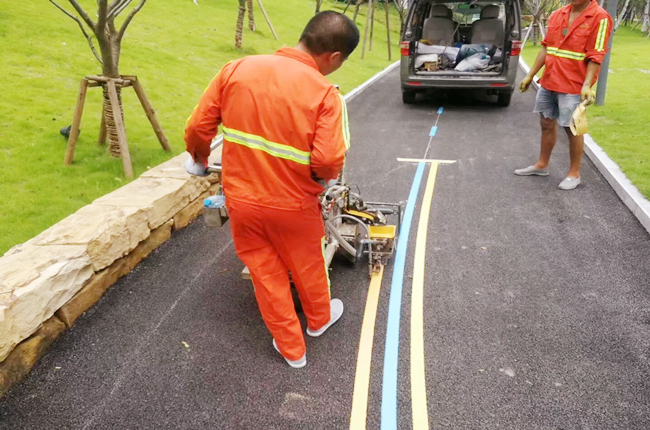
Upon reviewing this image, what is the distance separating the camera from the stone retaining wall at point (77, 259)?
3.04 m

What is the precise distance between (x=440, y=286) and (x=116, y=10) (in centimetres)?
463

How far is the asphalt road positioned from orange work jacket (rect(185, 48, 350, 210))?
1.12m

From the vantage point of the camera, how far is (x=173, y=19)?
16.5 metres

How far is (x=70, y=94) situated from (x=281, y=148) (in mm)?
6484

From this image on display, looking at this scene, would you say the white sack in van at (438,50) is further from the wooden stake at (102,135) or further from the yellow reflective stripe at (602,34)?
the wooden stake at (102,135)

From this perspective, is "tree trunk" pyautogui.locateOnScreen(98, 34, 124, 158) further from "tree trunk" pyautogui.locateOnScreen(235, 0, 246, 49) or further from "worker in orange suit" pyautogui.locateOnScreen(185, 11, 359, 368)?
"tree trunk" pyautogui.locateOnScreen(235, 0, 246, 49)

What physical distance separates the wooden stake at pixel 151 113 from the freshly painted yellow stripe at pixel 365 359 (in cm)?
354

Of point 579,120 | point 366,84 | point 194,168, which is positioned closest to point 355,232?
point 194,168

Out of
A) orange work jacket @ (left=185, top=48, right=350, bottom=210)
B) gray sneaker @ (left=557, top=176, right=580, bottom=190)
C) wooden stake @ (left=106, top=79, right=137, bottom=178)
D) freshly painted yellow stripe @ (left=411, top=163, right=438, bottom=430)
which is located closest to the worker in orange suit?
orange work jacket @ (left=185, top=48, right=350, bottom=210)

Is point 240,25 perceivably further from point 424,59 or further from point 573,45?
point 573,45

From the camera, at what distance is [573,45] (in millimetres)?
5578

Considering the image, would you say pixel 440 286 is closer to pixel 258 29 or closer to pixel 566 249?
pixel 566 249

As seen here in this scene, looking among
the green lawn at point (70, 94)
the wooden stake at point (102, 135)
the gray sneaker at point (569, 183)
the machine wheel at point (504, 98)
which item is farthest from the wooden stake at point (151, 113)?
the machine wheel at point (504, 98)

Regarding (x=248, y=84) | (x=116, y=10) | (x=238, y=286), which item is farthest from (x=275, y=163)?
(x=116, y=10)
